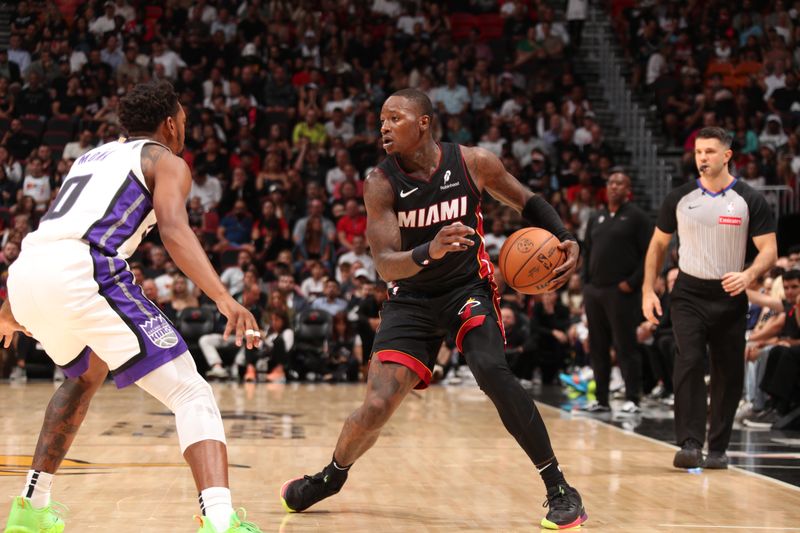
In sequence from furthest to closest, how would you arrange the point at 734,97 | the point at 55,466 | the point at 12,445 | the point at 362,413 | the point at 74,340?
the point at 734,97, the point at 12,445, the point at 362,413, the point at 55,466, the point at 74,340

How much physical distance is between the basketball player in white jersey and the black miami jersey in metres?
1.17

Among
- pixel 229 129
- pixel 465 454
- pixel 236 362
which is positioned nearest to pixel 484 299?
pixel 465 454

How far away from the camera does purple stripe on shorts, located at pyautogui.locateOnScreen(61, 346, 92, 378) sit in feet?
12.6

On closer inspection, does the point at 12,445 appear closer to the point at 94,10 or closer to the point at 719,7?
the point at 94,10

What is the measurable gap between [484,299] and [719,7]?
54.2 feet

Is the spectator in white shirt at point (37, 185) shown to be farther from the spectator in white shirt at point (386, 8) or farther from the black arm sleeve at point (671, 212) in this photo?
the black arm sleeve at point (671, 212)

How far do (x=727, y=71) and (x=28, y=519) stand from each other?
16454 millimetres

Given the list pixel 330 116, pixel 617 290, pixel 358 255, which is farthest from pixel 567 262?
pixel 330 116

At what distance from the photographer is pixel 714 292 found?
6375 mm

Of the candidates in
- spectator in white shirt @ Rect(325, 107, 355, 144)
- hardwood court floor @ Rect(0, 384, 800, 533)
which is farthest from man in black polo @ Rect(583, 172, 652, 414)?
spectator in white shirt @ Rect(325, 107, 355, 144)

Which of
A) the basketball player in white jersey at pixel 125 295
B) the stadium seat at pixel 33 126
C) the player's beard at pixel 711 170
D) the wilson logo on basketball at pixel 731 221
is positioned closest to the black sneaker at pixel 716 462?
the wilson logo on basketball at pixel 731 221

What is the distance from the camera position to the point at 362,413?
179 inches

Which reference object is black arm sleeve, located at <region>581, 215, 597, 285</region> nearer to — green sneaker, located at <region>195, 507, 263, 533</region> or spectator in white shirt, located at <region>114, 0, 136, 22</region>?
green sneaker, located at <region>195, 507, 263, 533</region>

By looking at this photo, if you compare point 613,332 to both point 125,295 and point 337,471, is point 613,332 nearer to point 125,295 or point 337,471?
point 337,471
